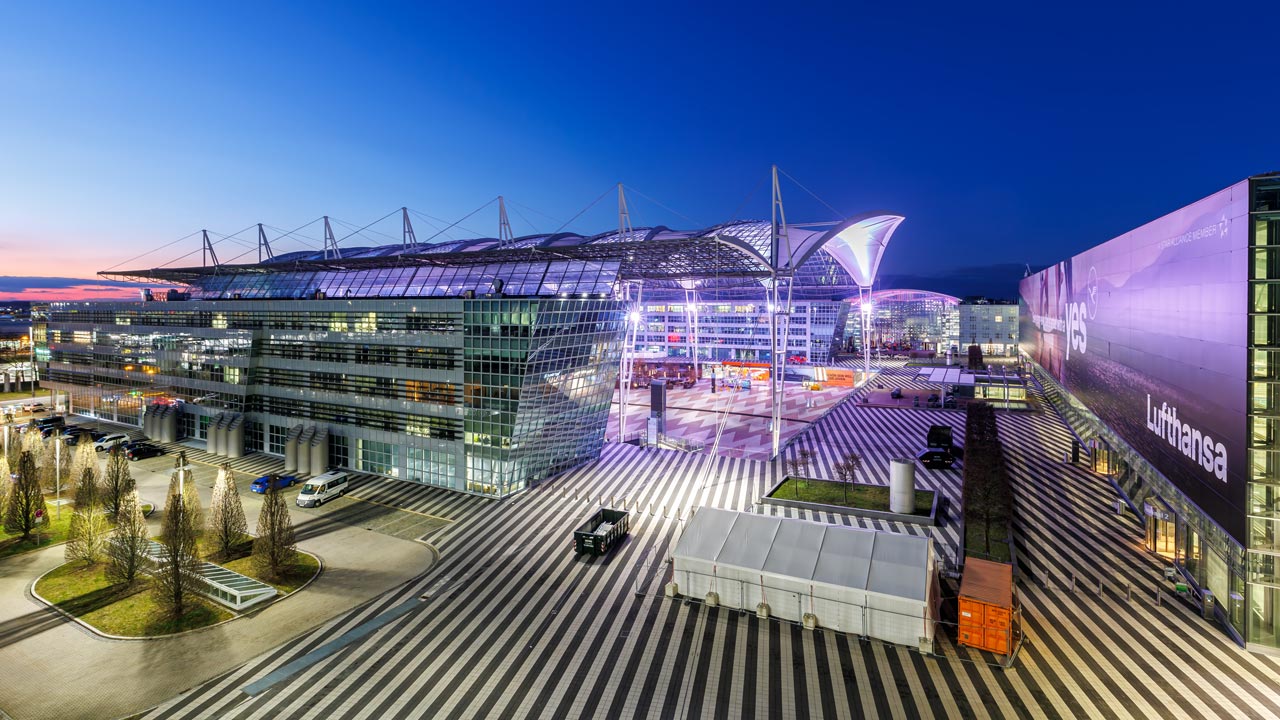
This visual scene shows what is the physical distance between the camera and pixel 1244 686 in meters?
14.1

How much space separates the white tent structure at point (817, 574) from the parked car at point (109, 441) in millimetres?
49687

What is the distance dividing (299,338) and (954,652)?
43.3 metres

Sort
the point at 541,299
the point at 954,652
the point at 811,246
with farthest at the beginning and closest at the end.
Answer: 1. the point at 811,246
2. the point at 541,299
3. the point at 954,652

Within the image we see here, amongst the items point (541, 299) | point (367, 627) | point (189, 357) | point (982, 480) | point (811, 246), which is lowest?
point (367, 627)

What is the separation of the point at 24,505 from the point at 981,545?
43.7 metres

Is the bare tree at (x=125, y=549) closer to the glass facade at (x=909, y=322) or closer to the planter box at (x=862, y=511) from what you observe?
the planter box at (x=862, y=511)

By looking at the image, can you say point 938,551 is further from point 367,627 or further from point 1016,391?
point 1016,391

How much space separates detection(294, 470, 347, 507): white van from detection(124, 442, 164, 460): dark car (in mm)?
21208

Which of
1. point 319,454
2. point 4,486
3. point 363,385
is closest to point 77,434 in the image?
point 4,486

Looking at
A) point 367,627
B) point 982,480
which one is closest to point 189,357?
point 367,627

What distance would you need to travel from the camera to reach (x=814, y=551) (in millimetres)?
18719

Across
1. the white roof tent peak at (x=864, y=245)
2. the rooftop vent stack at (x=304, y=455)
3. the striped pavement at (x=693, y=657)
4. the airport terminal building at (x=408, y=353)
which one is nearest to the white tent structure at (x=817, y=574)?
the striped pavement at (x=693, y=657)

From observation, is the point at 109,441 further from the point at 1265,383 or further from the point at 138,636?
the point at 1265,383

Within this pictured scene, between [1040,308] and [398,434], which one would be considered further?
[1040,308]
